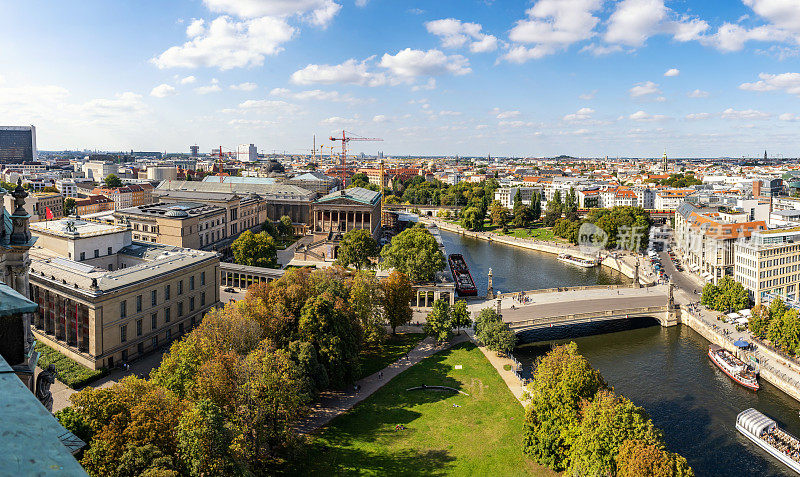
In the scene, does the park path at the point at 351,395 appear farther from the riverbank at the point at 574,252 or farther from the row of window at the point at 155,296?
the riverbank at the point at 574,252

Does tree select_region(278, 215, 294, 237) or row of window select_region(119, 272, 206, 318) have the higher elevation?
tree select_region(278, 215, 294, 237)

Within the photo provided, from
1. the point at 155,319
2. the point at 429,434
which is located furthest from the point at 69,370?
the point at 429,434

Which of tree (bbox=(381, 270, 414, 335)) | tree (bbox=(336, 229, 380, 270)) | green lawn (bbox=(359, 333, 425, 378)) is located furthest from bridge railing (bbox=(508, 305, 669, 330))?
tree (bbox=(336, 229, 380, 270))

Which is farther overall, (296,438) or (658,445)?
(296,438)

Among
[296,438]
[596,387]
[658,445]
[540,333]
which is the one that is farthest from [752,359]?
[296,438]

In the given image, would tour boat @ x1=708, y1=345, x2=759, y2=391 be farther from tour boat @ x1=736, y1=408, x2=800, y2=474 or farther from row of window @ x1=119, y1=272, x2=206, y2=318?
row of window @ x1=119, y1=272, x2=206, y2=318

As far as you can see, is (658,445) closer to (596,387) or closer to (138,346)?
(596,387)
